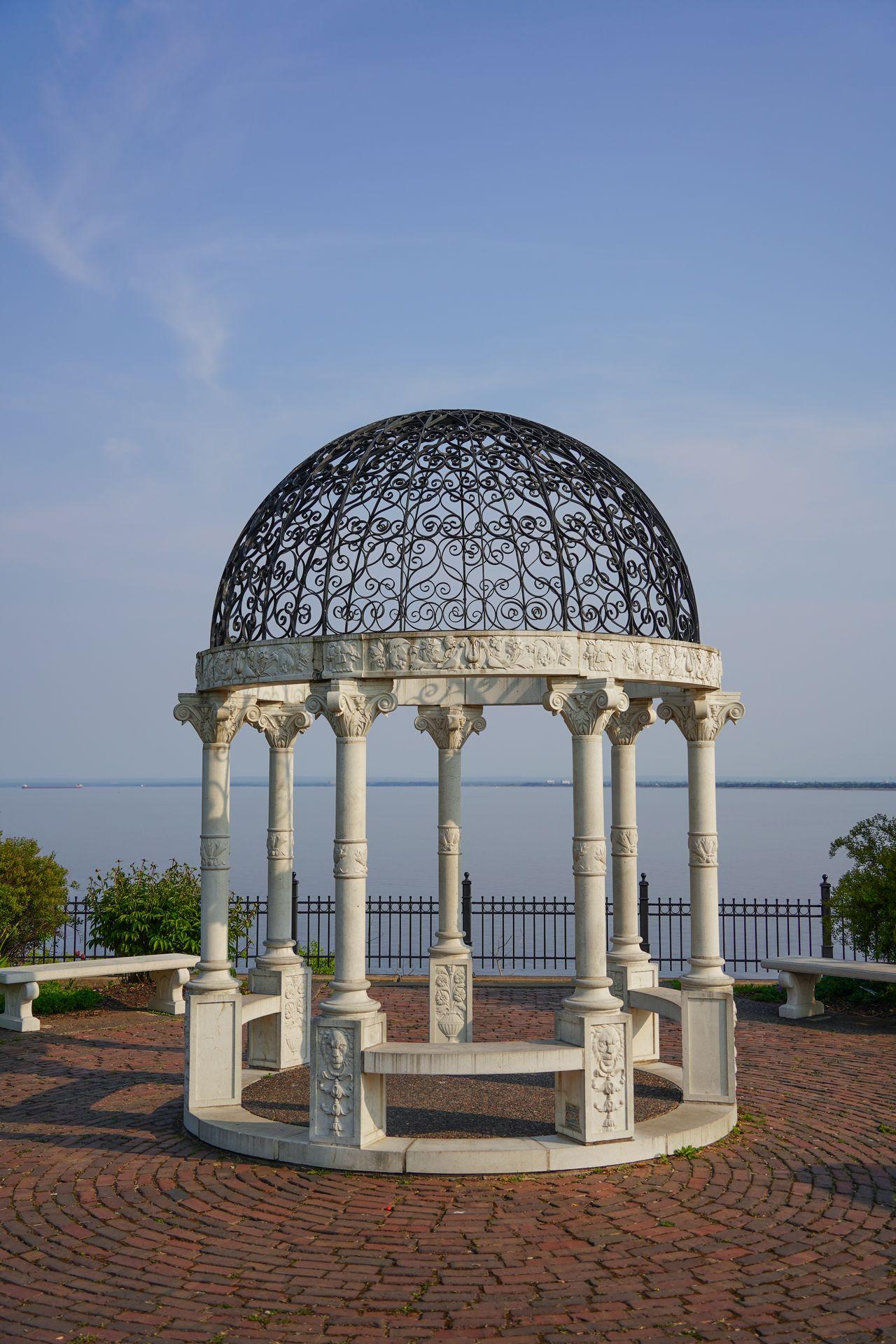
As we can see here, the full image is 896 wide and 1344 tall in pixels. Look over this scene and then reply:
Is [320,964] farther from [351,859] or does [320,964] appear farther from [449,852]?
[351,859]

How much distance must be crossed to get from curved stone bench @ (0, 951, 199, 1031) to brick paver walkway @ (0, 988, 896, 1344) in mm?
5099

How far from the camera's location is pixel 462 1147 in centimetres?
961

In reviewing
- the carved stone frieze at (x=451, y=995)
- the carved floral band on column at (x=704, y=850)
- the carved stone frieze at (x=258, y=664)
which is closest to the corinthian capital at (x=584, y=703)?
the carved floral band on column at (x=704, y=850)

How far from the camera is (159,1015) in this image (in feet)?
59.9

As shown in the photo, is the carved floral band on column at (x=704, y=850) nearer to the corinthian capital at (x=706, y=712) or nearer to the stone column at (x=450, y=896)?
the corinthian capital at (x=706, y=712)

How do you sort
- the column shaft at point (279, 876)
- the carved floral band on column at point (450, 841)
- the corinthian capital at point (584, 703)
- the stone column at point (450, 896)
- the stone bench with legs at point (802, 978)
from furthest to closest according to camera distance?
the stone bench with legs at point (802, 978) → the carved floral band on column at point (450, 841) → the stone column at point (450, 896) → the column shaft at point (279, 876) → the corinthian capital at point (584, 703)

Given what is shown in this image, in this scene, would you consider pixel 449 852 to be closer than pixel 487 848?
Yes

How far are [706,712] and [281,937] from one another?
574 centimetres

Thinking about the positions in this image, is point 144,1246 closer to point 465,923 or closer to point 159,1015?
point 159,1015

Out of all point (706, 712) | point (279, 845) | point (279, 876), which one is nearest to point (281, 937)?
point (279, 876)

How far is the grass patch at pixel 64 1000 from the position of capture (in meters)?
18.1

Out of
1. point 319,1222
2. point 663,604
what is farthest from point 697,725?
point 319,1222

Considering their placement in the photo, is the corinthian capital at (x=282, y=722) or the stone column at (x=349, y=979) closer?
the stone column at (x=349, y=979)

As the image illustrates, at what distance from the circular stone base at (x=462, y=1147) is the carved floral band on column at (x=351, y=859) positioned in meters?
2.36
